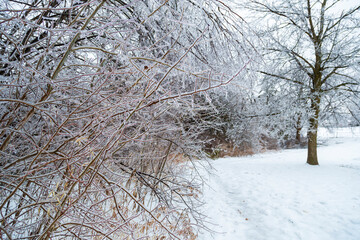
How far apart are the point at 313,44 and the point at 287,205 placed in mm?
6091

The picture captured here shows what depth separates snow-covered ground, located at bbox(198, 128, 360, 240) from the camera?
3.78 meters

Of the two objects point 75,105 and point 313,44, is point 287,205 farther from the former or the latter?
point 313,44

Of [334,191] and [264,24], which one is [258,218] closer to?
[334,191]

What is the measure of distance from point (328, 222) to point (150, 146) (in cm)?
370

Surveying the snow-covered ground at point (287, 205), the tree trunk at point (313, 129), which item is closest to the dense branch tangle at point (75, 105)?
the snow-covered ground at point (287, 205)

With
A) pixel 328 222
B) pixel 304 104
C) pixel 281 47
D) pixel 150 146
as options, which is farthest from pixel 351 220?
pixel 281 47

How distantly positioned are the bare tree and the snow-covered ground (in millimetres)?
1976

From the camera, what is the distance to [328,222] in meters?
4.00

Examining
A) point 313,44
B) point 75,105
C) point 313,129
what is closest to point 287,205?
point 313,129

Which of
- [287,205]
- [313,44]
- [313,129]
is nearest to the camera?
[287,205]

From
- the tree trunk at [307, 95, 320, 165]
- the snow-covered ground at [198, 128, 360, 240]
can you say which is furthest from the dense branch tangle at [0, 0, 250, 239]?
the tree trunk at [307, 95, 320, 165]

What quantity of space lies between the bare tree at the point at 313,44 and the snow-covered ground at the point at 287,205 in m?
1.98

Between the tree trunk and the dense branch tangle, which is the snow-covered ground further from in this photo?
the dense branch tangle

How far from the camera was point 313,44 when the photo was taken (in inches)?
307
